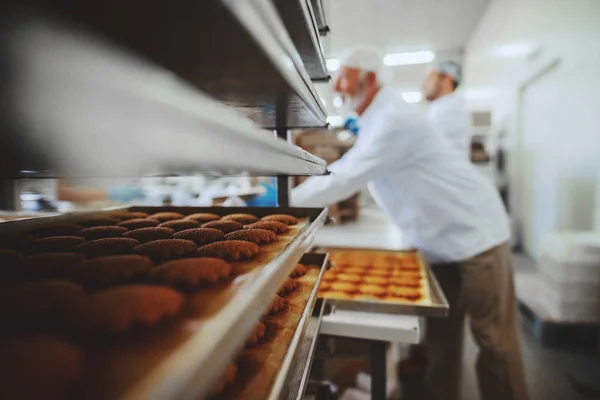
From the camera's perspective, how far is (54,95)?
0.23 metres

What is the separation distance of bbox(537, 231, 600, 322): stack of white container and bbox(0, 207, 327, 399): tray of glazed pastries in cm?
247

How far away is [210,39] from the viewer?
0.48 metres

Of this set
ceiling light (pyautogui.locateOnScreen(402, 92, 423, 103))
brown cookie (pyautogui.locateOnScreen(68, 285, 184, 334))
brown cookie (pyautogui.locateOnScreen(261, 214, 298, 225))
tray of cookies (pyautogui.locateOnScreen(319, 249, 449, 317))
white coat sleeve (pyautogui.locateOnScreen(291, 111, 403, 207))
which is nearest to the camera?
brown cookie (pyautogui.locateOnScreen(68, 285, 184, 334))

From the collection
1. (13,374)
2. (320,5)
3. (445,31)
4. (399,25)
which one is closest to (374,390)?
(13,374)

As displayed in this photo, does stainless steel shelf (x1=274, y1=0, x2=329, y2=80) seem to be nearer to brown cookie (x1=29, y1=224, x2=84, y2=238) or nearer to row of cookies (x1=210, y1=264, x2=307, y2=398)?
row of cookies (x1=210, y1=264, x2=307, y2=398)

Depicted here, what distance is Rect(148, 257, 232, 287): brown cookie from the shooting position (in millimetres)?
595

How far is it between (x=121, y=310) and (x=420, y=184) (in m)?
Answer: 1.74

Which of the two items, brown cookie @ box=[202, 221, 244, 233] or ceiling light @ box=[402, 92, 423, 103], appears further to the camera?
ceiling light @ box=[402, 92, 423, 103]

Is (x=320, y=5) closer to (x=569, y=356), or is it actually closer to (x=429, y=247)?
(x=429, y=247)

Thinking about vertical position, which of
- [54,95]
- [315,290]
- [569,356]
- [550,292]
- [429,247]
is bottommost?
[569,356]

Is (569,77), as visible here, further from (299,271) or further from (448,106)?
(299,271)

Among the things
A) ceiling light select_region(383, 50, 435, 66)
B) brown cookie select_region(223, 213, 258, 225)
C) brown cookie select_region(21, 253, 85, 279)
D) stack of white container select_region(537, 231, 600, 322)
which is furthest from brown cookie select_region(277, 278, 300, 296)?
ceiling light select_region(383, 50, 435, 66)

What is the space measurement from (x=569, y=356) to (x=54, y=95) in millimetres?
3224

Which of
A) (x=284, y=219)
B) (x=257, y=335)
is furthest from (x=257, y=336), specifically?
(x=284, y=219)
